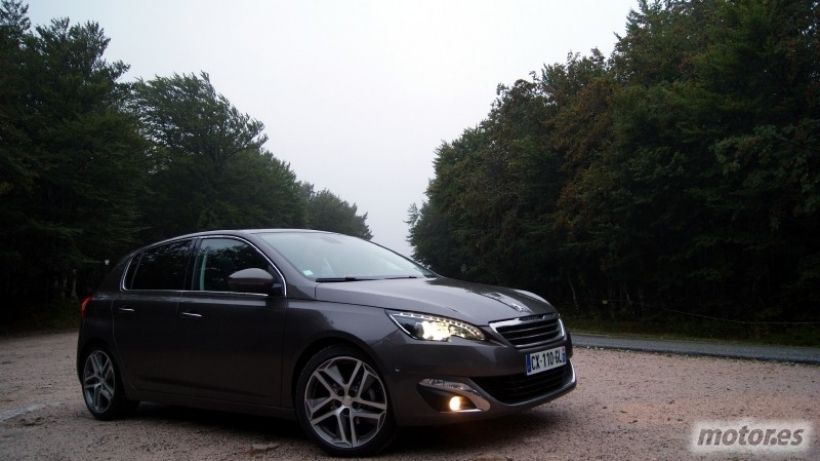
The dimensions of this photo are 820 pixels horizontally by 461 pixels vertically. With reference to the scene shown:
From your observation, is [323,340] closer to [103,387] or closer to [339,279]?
[339,279]

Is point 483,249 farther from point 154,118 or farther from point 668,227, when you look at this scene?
point 154,118

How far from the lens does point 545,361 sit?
505 cm

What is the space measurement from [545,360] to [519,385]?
0.36 m

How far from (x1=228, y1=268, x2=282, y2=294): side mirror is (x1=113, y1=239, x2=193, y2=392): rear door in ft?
3.31

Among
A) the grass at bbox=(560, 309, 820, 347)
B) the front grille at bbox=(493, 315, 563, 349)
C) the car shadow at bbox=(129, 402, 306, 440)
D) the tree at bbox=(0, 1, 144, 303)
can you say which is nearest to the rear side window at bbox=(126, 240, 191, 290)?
the car shadow at bbox=(129, 402, 306, 440)

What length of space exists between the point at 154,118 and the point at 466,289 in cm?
4922

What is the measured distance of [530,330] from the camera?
502 centimetres

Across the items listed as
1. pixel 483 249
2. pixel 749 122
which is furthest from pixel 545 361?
pixel 483 249

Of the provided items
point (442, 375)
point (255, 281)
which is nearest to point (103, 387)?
point (255, 281)

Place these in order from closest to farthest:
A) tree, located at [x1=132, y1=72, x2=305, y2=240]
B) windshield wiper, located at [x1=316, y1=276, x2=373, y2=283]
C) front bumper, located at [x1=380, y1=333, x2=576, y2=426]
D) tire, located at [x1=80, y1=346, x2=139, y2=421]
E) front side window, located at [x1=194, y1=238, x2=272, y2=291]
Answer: front bumper, located at [x1=380, y1=333, x2=576, y2=426] → windshield wiper, located at [x1=316, y1=276, x2=373, y2=283] → front side window, located at [x1=194, y1=238, x2=272, y2=291] → tire, located at [x1=80, y1=346, x2=139, y2=421] → tree, located at [x1=132, y1=72, x2=305, y2=240]

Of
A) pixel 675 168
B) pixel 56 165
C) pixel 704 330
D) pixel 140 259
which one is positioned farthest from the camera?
pixel 56 165

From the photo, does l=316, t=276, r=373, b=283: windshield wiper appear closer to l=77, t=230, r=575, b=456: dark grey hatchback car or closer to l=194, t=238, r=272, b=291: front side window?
l=77, t=230, r=575, b=456: dark grey hatchback car

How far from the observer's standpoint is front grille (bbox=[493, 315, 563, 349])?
4.80 meters

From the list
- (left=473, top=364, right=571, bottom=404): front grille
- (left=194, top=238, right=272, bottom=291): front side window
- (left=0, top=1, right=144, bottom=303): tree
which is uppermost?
(left=0, top=1, right=144, bottom=303): tree
